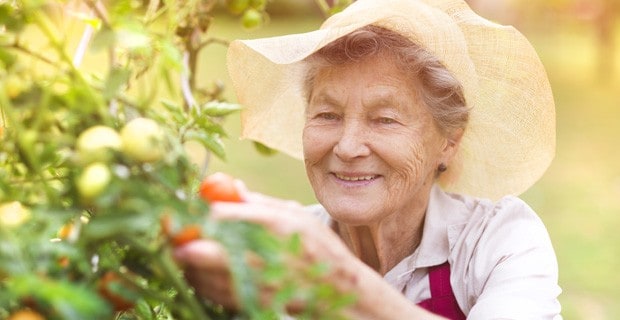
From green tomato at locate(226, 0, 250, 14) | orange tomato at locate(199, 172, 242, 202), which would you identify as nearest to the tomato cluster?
orange tomato at locate(199, 172, 242, 202)

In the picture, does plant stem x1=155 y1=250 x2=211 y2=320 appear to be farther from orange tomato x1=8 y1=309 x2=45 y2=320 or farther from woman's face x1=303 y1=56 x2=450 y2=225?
woman's face x1=303 y1=56 x2=450 y2=225

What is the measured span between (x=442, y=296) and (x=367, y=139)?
33cm

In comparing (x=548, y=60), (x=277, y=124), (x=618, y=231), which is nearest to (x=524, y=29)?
(x=548, y=60)

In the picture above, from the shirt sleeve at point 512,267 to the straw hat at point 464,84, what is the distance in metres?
0.19

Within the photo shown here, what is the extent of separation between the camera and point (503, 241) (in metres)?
1.73

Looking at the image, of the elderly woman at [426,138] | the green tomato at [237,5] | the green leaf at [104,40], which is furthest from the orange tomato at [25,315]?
the green tomato at [237,5]

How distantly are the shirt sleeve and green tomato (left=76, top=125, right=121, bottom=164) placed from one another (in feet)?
2.96

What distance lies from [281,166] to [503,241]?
6.09 metres

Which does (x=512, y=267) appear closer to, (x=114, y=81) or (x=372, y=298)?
(x=372, y=298)

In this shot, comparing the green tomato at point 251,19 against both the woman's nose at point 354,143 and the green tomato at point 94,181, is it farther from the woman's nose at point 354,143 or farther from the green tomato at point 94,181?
the green tomato at point 94,181

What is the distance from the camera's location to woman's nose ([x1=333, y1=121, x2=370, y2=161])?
1.74 meters

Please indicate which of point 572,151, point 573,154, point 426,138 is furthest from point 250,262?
point 572,151

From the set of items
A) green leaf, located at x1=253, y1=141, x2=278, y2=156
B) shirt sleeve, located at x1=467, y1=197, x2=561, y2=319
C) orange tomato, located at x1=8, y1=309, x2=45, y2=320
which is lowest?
green leaf, located at x1=253, y1=141, x2=278, y2=156

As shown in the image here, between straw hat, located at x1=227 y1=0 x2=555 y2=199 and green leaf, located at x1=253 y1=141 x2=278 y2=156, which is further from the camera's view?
green leaf, located at x1=253 y1=141 x2=278 y2=156
